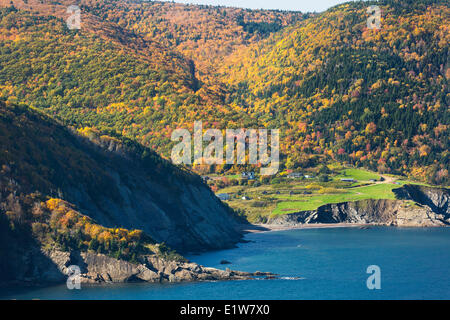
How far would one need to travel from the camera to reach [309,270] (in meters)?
122

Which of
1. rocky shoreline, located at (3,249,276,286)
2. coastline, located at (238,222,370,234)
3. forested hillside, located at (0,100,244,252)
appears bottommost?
coastline, located at (238,222,370,234)

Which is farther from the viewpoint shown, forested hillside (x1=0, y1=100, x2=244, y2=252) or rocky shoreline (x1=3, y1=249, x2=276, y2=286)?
forested hillside (x1=0, y1=100, x2=244, y2=252)

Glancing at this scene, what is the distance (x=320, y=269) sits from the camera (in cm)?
12319

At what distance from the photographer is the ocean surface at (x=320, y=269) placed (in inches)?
3959

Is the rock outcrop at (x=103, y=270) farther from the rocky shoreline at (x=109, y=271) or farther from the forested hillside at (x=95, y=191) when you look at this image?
the forested hillside at (x=95, y=191)

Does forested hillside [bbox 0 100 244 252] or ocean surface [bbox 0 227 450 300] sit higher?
forested hillside [bbox 0 100 244 252]

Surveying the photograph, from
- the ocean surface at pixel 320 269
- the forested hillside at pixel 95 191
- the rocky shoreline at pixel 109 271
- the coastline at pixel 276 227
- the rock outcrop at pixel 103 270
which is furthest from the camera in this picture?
the coastline at pixel 276 227

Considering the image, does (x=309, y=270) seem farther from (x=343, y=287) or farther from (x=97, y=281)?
(x=97, y=281)

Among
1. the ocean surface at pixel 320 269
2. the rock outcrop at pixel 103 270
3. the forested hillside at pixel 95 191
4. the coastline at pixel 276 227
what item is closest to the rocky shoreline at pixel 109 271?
the rock outcrop at pixel 103 270

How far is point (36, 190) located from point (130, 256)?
18940 mm

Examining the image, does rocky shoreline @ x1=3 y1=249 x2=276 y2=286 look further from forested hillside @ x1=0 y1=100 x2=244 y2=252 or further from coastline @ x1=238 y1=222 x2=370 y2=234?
coastline @ x1=238 y1=222 x2=370 y2=234

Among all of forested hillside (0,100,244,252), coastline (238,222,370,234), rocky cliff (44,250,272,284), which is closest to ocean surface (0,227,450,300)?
rocky cliff (44,250,272,284)

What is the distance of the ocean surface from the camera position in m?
101

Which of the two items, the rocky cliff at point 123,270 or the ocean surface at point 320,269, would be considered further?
the rocky cliff at point 123,270
